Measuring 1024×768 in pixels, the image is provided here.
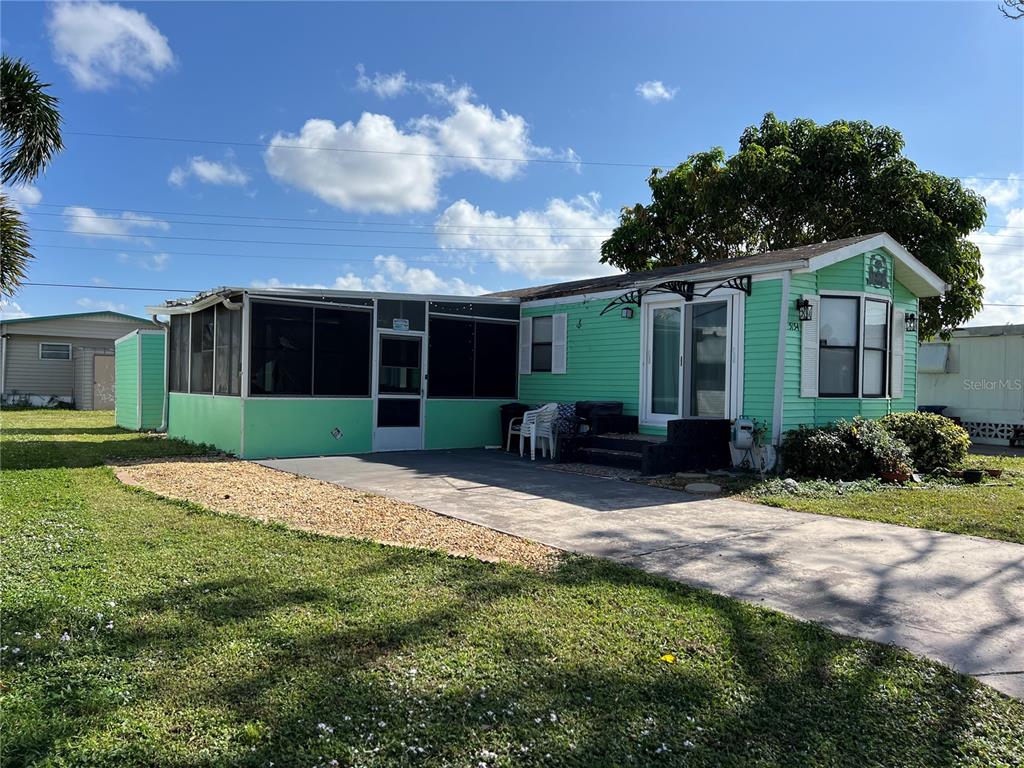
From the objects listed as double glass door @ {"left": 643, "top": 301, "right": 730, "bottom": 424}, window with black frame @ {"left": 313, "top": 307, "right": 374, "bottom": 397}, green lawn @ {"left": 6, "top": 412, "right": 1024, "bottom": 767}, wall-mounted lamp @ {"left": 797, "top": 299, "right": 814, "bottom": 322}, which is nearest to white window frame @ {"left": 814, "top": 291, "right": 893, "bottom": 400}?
wall-mounted lamp @ {"left": 797, "top": 299, "right": 814, "bottom": 322}

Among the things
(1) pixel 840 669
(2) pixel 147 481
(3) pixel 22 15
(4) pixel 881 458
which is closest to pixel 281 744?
(1) pixel 840 669

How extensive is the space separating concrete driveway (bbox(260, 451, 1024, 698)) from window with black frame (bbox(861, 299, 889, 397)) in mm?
4338

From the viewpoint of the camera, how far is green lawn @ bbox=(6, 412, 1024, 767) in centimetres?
257

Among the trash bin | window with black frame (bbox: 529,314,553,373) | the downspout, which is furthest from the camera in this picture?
window with black frame (bbox: 529,314,553,373)

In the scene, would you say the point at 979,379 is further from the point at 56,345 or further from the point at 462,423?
the point at 56,345

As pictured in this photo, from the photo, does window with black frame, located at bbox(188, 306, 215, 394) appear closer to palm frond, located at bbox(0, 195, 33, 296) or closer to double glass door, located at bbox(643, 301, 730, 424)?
palm frond, located at bbox(0, 195, 33, 296)

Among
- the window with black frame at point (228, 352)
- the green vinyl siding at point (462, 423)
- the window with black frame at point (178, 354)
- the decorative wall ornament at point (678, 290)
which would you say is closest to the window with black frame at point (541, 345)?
Answer: the green vinyl siding at point (462, 423)

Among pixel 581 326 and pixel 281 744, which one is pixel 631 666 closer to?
pixel 281 744

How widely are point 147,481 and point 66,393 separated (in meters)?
22.5

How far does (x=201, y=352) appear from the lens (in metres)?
13.4

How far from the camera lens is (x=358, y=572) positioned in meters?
4.64

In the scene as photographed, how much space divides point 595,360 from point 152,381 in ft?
36.9

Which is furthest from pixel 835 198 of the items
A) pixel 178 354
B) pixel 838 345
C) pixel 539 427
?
pixel 178 354

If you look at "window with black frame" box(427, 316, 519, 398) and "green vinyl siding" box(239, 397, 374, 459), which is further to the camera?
"window with black frame" box(427, 316, 519, 398)
